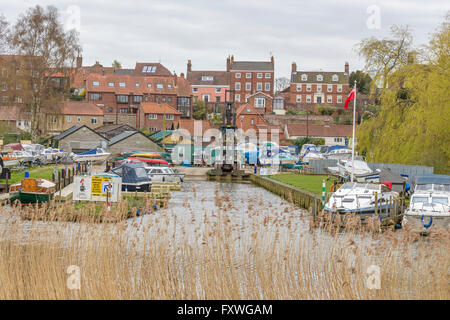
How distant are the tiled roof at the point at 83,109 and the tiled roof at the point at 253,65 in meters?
33.4

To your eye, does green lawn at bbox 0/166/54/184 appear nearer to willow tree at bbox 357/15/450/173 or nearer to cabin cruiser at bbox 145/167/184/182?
cabin cruiser at bbox 145/167/184/182

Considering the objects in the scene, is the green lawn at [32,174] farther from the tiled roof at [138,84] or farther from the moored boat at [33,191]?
the tiled roof at [138,84]

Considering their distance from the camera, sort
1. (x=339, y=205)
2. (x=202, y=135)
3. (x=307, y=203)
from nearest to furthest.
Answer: (x=339, y=205)
(x=307, y=203)
(x=202, y=135)

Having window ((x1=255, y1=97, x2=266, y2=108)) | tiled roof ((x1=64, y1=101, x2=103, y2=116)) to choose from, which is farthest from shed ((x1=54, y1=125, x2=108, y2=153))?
window ((x1=255, y1=97, x2=266, y2=108))

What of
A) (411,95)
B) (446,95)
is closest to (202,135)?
(411,95)

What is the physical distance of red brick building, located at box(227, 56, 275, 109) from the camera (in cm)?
11788

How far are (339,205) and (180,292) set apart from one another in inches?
638

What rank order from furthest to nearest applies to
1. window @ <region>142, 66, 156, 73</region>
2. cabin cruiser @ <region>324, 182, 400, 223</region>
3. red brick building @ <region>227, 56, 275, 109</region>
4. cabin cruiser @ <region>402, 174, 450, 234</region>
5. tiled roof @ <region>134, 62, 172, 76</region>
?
red brick building @ <region>227, 56, 275, 109</region> → window @ <region>142, 66, 156, 73</region> → tiled roof @ <region>134, 62, 172, 76</region> → cabin cruiser @ <region>324, 182, 400, 223</region> → cabin cruiser @ <region>402, 174, 450, 234</region>

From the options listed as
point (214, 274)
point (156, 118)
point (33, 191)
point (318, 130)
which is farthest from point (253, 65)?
point (214, 274)

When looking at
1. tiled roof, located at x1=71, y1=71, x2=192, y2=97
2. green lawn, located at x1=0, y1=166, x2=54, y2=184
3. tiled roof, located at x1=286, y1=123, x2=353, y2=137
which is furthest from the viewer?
tiled roof, located at x1=71, y1=71, x2=192, y2=97

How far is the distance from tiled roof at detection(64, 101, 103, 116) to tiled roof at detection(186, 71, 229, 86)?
31474 millimetres
